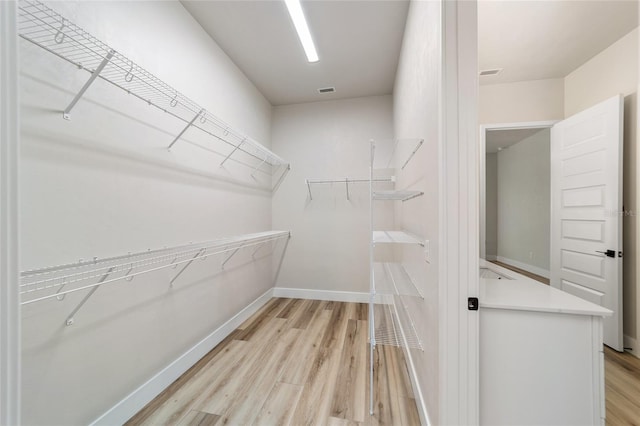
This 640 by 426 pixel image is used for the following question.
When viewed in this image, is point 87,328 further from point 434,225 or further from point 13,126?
point 434,225

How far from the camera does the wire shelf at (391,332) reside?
159cm

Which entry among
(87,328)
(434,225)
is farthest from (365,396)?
Result: (87,328)

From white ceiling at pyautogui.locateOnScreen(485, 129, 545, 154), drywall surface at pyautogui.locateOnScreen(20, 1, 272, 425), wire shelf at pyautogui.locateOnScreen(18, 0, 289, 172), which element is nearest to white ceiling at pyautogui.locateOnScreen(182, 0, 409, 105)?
drywall surface at pyautogui.locateOnScreen(20, 1, 272, 425)

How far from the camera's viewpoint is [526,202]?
14.1 ft

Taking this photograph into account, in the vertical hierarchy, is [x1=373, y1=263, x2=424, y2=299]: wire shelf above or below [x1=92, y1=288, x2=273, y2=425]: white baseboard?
above

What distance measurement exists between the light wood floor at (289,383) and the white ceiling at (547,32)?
115 inches

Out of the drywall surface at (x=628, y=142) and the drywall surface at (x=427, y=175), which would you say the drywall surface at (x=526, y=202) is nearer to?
the drywall surface at (x=628, y=142)

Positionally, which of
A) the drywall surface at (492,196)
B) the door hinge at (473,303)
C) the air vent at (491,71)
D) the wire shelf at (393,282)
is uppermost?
the air vent at (491,71)

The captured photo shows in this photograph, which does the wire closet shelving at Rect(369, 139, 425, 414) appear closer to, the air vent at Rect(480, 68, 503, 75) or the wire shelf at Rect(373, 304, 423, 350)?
the wire shelf at Rect(373, 304, 423, 350)

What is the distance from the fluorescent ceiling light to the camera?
1795 mm

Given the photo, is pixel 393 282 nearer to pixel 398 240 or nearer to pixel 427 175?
pixel 398 240

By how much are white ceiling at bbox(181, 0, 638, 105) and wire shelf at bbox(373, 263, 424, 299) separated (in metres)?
2.19

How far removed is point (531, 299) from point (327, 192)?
8.65 ft

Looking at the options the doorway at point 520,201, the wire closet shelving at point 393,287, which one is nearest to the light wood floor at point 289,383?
the wire closet shelving at point 393,287
